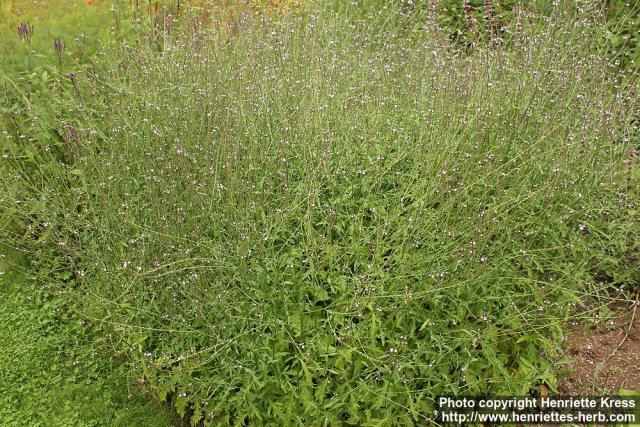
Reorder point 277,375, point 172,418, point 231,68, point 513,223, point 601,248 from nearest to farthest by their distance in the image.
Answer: point 277,375
point 172,418
point 513,223
point 601,248
point 231,68

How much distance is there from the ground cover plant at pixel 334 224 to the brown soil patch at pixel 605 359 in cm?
23

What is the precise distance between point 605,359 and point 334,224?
1.79m

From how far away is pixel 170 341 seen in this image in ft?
11.8

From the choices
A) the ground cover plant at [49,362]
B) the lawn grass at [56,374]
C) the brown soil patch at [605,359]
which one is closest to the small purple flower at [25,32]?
the ground cover plant at [49,362]

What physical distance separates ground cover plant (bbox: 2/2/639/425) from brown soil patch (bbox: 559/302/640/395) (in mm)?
227

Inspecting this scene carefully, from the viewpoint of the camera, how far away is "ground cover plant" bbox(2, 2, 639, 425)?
10.8 feet

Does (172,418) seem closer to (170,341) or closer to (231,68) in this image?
(170,341)

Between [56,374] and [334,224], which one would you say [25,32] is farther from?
[334,224]

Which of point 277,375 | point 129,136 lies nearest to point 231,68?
point 129,136

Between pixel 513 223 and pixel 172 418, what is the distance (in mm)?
2217

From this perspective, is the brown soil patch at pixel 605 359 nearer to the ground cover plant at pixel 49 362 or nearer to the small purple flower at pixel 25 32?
the ground cover plant at pixel 49 362

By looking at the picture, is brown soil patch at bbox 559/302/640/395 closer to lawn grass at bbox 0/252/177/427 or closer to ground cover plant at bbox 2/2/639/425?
ground cover plant at bbox 2/2/639/425

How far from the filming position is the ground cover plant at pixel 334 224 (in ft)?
→ 10.8

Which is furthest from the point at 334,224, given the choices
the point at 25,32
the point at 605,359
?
the point at 25,32
